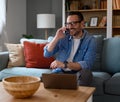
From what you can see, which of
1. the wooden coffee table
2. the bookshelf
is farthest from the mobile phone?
the bookshelf

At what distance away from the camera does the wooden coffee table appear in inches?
62.8

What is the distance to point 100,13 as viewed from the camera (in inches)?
211

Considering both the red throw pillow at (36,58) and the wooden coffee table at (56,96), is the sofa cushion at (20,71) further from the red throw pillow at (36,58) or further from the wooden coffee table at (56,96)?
the wooden coffee table at (56,96)

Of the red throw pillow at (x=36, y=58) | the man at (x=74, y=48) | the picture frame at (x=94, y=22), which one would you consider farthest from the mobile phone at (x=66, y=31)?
the picture frame at (x=94, y=22)

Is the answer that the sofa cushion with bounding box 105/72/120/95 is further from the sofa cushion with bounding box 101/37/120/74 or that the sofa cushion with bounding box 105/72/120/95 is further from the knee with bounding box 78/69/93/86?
the sofa cushion with bounding box 101/37/120/74

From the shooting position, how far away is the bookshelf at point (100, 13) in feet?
16.3

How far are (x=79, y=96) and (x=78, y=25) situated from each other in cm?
105

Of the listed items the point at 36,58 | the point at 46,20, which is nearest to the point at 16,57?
the point at 36,58

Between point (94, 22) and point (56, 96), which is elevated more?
point (94, 22)

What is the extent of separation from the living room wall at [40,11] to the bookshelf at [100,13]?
0.27 m

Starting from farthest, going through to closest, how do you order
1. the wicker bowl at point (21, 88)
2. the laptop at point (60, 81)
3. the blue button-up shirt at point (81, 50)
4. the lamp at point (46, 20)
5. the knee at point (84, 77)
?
the lamp at point (46, 20) → the blue button-up shirt at point (81, 50) → the knee at point (84, 77) → the laptop at point (60, 81) → the wicker bowl at point (21, 88)

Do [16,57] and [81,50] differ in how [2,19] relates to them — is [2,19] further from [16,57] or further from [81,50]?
[81,50]

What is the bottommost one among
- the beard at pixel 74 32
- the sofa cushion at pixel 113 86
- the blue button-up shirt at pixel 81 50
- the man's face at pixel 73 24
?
the sofa cushion at pixel 113 86

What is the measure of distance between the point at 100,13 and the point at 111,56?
2348mm
